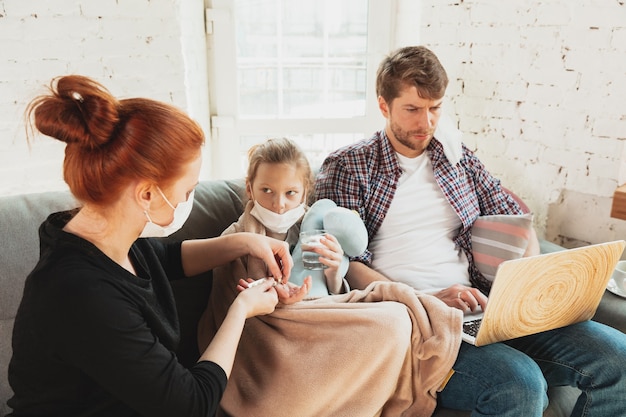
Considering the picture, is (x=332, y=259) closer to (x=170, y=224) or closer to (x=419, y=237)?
(x=419, y=237)

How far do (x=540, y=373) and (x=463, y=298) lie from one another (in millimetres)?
288

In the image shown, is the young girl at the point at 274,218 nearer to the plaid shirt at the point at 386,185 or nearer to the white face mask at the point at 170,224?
Result: the plaid shirt at the point at 386,185

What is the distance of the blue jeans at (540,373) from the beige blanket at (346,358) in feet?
0.32

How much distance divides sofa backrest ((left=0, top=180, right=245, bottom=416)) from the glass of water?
0.31m

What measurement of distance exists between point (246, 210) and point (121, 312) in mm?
684

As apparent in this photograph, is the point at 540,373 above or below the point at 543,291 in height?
below

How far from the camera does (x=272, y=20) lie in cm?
274

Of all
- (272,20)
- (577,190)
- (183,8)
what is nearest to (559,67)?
(577,190)

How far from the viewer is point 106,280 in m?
1.00

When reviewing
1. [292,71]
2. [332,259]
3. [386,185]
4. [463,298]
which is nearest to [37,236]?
[332,259]

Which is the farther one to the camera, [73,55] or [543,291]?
[73,55]

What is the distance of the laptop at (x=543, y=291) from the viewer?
1301mm

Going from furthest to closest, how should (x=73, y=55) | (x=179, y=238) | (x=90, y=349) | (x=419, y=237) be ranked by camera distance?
(x=73, y=55) → (x=419, y=237) → (x=179, y=238) → (x=90, y=349)

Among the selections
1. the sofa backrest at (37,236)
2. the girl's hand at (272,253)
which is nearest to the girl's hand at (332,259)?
the girl's hand at (272,253)
